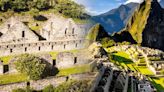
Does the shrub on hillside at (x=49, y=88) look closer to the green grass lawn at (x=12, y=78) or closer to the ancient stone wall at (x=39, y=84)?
the ancient stone wall at (x=39, y=84)

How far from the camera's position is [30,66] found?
26.9 feet

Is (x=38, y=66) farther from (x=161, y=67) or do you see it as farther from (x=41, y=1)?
(x=161, y=67)

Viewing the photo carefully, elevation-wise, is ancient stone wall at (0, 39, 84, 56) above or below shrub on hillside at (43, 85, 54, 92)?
above

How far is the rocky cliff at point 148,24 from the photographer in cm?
6950

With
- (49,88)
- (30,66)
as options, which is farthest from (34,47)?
(49,88)

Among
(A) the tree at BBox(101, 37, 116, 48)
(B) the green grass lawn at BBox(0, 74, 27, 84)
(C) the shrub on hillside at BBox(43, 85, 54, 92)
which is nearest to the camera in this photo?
(C) the shrub on hillside at BBox(43, 85, 54, 92)

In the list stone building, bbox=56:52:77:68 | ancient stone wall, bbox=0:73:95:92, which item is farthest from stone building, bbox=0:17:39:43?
ancient stone wall, bbox=0:73:95:92

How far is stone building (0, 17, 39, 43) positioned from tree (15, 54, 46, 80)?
2.29 feet

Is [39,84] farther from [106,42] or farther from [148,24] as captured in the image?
[148,24]

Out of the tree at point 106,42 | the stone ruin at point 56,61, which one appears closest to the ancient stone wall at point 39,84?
the stone ruin at point 56,61

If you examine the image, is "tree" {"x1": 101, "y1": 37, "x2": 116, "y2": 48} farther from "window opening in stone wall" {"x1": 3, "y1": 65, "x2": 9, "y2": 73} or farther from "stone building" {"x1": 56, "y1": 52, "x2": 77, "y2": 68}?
"window opening in stone wall" {"x1": 3, "y1": 65, "x2": 9, "y2": 73}

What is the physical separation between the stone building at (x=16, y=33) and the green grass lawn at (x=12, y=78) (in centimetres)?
93

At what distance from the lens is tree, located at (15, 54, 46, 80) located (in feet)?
25.7

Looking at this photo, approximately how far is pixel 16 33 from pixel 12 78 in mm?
1387
